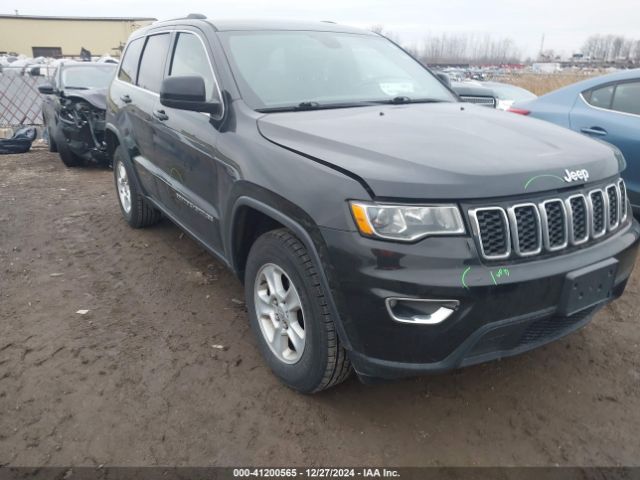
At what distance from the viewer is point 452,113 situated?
2975 millimetres

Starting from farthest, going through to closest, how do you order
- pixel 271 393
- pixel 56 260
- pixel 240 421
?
1. pixel 56 260
2. pixel 271 393
3. pixel 240 421

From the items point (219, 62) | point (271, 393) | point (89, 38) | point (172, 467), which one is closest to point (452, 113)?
point (219, 62)

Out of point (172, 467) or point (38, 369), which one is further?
point (38, 369)

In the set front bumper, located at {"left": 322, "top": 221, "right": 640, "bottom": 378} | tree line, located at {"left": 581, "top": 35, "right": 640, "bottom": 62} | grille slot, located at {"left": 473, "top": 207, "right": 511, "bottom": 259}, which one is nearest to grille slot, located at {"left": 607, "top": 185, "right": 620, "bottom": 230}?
front bumper, located at {"left": 322, "top": 221, "right": 640, "bottom": 378}

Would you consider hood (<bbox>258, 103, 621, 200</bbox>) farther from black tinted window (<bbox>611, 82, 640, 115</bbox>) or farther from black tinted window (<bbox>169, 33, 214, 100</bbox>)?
black tinted window (<bbox>611, 82, 640, 115</bbox>)

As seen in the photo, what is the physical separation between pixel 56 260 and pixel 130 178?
968 millimetres

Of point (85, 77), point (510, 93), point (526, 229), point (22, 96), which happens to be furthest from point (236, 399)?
point (22, 96)

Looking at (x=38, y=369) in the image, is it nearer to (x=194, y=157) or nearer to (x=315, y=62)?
(x=194, y=157)

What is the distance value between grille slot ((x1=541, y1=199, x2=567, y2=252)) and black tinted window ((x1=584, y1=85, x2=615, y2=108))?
11.0ft

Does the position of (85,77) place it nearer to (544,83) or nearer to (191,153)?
(191,153)

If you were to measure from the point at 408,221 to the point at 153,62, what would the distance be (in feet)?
10.1

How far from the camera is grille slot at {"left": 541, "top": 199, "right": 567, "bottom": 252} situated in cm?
215

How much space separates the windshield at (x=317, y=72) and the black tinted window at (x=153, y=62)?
100 cm

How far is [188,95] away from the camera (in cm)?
284
